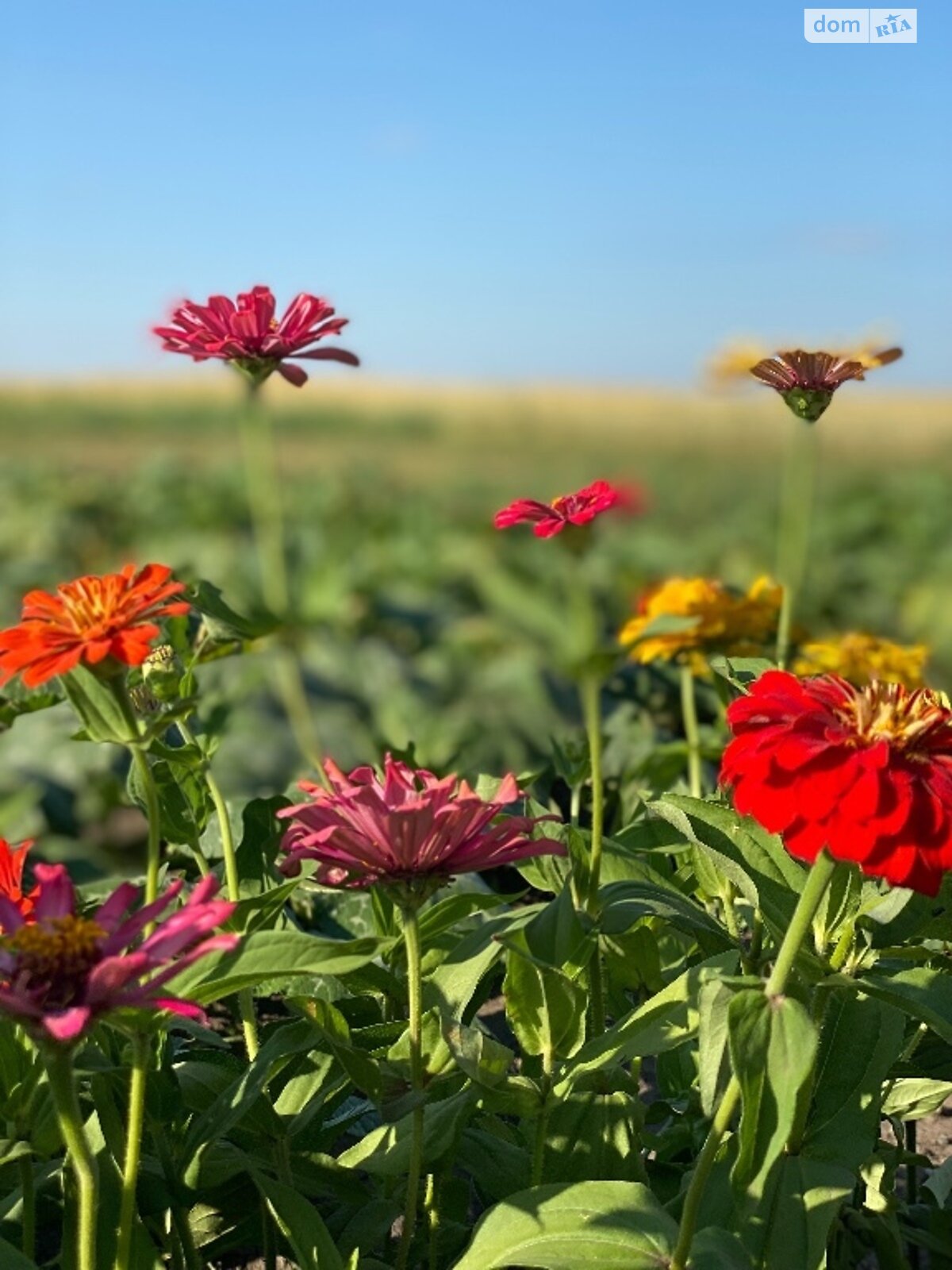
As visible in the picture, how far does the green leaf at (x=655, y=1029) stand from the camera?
746 millimetres

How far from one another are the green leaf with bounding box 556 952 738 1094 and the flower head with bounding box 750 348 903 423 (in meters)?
0.32

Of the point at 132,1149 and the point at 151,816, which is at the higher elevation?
the point at 151,816

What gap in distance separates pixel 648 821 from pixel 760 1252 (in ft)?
1.09

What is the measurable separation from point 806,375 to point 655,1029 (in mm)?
367

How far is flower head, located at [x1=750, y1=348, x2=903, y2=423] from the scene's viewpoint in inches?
35.4

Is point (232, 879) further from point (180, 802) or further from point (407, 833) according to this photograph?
point (407, 833)

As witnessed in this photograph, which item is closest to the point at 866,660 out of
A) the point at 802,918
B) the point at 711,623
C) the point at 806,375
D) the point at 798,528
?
the point at 711,623

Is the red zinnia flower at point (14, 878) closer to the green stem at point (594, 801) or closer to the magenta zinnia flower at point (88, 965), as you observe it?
the magenta zinnia flower at point (88, 965)

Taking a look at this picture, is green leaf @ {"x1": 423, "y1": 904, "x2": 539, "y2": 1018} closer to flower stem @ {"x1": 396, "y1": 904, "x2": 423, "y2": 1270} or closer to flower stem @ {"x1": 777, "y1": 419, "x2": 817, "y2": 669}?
flower stem @ {"x1": 396, "y1": 904, "x2": 423, "y2": 1270}

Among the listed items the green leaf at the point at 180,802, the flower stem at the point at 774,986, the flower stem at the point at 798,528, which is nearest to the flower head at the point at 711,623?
the flower stem at the point at 798,528

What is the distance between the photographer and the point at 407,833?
72 cm

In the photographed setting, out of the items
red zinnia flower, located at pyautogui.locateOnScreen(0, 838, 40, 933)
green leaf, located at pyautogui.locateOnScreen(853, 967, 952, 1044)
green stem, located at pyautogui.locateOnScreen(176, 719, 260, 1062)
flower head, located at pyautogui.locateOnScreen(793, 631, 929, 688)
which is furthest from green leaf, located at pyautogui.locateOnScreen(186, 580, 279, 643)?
flower head, located at pyautogui.locateOnScreen(793, 631, 929, 688)

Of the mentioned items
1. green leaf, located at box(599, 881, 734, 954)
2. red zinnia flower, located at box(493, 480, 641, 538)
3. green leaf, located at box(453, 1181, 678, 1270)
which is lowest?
green leaf, located at box(453, 1181, 678, 1270)

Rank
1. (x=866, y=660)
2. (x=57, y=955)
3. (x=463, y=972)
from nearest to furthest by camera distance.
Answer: (x=57, y=955) < (x=463, y=972) < (x=866, y=660)
